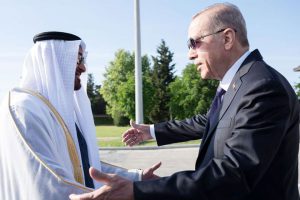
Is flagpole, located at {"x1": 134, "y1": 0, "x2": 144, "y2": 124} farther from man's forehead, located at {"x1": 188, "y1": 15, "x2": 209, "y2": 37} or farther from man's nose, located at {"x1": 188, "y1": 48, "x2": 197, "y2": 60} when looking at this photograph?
man's forehead, located at {"x1": 188, "y1": 15, "x2": 209, "y2": 37}

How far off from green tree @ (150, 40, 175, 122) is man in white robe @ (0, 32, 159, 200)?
45.8m

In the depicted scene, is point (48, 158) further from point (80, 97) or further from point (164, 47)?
point (164, 47)

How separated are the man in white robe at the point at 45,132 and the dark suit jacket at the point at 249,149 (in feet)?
2.01

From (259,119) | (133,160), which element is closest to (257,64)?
(259,119)

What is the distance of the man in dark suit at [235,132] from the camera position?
1.87 metres

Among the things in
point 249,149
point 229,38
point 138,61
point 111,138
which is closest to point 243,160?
point 249,149

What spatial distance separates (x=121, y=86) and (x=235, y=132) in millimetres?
52909

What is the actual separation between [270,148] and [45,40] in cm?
190

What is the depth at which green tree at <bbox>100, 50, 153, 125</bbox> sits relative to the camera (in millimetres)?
52938

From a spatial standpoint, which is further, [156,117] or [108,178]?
[156,117]

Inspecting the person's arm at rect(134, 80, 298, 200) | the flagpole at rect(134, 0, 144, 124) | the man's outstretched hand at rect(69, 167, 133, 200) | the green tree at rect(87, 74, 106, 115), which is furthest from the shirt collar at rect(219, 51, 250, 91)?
the green tree at rect(87, 74, 106, 115)

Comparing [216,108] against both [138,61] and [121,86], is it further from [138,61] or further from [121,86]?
[121,86]

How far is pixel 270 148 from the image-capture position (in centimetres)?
191

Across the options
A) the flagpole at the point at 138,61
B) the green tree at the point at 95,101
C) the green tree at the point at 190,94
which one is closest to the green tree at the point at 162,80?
the green tree at the point at 190,94
